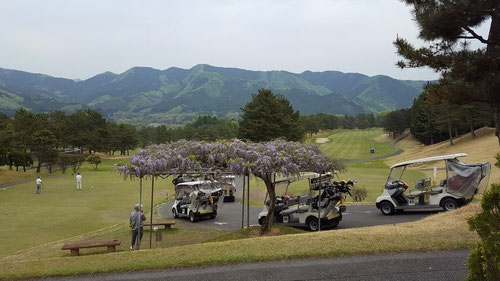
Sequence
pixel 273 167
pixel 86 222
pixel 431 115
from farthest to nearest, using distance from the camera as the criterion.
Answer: pixel 431 115 < pixel 86 222 < pixel 273 167

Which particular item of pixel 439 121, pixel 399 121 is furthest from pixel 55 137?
pixel 399 121

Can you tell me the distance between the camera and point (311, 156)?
1273 cm

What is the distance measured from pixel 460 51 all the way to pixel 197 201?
13.5 meters

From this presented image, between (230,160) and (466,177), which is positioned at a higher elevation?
(230,160)

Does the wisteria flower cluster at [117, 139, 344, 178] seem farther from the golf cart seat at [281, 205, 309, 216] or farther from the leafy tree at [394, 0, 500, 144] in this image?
the leafy tree at [394, 0, 500, 144]

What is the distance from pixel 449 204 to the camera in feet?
50.9

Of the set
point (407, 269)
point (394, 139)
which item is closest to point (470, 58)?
point (407, 269)

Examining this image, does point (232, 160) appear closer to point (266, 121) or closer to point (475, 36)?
point (475, 36)

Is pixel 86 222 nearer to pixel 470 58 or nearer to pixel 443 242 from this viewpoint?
pixel 443 242

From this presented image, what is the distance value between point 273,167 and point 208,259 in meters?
4.53

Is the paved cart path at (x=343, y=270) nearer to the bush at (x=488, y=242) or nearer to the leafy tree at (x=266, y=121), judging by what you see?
the bush at (x=488, y=242)

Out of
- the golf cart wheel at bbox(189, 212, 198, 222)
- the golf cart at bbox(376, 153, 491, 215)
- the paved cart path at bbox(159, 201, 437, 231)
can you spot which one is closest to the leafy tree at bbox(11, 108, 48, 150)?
the paved cart path at bbox(159, 201, 437, 231)

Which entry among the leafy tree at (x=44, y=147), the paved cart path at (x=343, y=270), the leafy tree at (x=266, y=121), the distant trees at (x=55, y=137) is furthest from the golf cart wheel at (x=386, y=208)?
the leafy tree at (x=44, y=147)

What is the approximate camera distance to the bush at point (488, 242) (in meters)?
4.82
